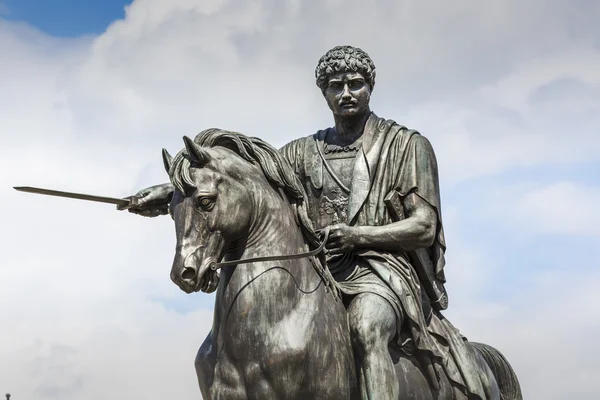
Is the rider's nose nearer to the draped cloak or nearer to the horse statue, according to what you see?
the draped cloak

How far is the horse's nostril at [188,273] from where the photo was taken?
35.7 feet

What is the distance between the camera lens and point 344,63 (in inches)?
499

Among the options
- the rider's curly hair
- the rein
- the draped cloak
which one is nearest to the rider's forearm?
the draped cloak

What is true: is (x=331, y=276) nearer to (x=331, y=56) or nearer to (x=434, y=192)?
(x=434, y=192)

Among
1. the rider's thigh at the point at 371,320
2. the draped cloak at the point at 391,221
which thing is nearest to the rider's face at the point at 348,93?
the draped cloak at the point at 391,221

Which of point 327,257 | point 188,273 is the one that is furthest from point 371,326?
point 188,273

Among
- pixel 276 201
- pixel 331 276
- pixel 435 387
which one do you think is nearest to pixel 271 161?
pixel 276 201

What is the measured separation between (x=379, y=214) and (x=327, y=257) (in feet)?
2.26

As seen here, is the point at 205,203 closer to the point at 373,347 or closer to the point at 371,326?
the point at 371,326

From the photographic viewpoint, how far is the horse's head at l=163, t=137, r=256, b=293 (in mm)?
10938

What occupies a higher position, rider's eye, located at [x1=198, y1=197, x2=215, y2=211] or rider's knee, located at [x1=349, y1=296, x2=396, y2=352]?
rider's eye, located at [x1=198, y1=197, x2=215, y2=211]

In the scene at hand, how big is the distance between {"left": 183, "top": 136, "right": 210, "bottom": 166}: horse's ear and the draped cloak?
1.85m

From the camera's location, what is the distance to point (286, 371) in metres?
11.0

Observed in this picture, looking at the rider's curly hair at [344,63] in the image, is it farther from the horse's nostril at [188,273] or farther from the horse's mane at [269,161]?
the horse's nostril at [188,273]
